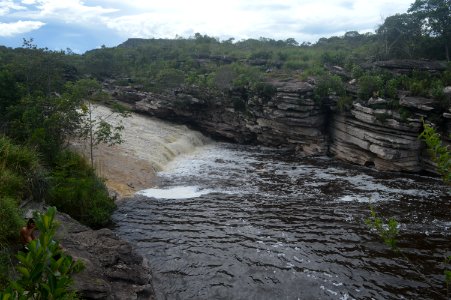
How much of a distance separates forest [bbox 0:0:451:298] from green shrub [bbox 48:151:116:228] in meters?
0.04

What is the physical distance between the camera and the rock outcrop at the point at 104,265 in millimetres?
8695

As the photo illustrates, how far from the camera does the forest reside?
40.1ft

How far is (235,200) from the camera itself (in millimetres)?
18234

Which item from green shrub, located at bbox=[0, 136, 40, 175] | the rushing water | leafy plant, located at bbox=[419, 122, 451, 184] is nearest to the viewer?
leafy plant, located at bbox=[419, 122, 451, 184]

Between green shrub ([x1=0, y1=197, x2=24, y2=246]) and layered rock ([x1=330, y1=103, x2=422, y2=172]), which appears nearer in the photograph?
green shrub ([x1=0, y1=197, x2=24, y2=246])

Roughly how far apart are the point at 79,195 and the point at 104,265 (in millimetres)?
5357

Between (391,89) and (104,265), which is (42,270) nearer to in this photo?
(104,265)

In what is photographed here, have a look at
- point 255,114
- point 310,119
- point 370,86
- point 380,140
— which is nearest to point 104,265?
point 380,140

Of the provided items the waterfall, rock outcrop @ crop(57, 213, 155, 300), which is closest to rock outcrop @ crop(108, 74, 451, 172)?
the waterfall

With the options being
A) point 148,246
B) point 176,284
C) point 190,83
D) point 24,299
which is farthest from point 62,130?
point 190,83

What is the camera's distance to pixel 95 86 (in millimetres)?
20734

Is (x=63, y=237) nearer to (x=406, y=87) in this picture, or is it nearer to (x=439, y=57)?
(x=406, y=87)

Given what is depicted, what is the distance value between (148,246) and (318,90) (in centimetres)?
2006

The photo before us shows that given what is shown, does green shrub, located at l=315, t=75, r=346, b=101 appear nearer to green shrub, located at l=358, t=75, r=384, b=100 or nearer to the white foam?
green shrub, located at l=358, t=75, r=384, b=100
